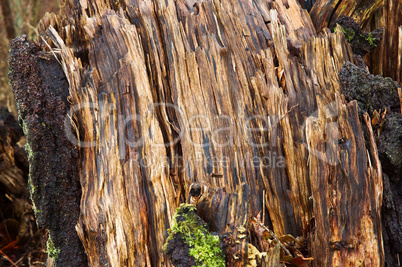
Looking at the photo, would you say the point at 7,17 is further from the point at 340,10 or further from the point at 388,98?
the point at 388,98

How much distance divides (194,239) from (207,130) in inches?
33.4

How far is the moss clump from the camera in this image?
1975 millimetres

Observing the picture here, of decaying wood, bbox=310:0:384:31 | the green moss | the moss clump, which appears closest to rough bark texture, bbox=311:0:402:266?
decaying wood, bbox=310:0:384:31

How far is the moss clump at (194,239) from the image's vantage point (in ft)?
6.48

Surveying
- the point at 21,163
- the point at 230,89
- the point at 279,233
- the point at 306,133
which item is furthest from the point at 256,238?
the point at 21,163

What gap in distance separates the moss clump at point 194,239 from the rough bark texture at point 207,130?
0.10 metres

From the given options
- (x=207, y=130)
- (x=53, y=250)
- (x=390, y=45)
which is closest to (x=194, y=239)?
(x=207, y=130)

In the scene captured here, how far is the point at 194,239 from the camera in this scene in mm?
2002

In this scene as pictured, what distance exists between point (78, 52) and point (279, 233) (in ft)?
7.34

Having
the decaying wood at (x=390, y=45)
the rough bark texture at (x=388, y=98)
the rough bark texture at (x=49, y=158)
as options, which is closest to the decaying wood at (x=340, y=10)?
the rough bark texture at (x=388, y=98)

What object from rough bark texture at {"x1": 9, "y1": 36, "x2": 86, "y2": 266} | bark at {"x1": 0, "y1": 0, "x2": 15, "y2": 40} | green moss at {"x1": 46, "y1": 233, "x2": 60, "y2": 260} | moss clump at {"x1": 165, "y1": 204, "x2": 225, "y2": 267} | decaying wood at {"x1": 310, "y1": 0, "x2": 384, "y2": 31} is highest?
bark at {"x1": 0, "y1": 0, "x2": 15, "y2": 40}

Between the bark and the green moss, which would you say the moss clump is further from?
the bark

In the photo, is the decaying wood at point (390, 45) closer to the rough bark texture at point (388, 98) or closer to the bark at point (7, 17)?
the rough bark texture at point (388, 98)

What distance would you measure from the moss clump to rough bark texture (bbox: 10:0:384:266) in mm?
103
